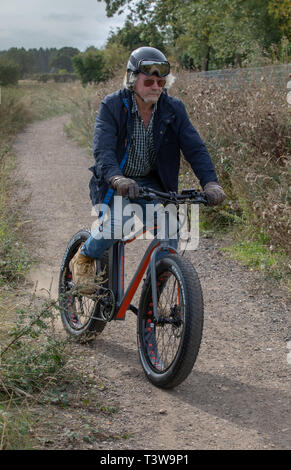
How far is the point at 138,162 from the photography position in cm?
420

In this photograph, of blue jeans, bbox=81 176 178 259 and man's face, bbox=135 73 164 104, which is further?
blue jeans, bbox=81 176 178 259

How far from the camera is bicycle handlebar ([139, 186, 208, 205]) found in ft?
11.8

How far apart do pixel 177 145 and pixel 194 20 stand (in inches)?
933

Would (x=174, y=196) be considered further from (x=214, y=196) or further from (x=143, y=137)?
(x=143, y=137)

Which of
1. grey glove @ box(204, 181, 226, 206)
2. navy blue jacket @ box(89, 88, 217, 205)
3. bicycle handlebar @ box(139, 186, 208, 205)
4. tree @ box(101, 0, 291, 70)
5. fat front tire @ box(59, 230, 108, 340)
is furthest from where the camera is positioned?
tree @ box(101, 0, 291, 70)

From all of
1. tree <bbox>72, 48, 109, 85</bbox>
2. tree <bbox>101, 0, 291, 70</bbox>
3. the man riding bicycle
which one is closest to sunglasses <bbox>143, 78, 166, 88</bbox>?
the man riding bicycle

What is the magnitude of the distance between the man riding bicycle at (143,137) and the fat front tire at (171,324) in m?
0.34

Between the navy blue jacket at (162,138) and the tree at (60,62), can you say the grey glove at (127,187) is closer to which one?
the navy blue jacket at (162,138)

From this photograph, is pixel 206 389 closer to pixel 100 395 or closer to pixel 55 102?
pixel 100 395

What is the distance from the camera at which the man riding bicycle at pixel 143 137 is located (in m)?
3.97

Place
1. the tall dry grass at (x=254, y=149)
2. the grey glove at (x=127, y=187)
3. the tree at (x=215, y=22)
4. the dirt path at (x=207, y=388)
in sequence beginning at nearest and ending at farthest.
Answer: the dirt path at (x=207, y=388)
the grey glove at (x=127, y=187)
the tall dry grass at (x=254, y=149)
the tree at (x=215, y=22)

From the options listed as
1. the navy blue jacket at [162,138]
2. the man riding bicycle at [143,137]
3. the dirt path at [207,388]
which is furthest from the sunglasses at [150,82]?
the dirt path at [207,388]

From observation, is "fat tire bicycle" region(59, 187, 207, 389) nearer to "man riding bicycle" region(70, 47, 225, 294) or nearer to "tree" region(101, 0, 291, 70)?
"man riding bicycle" region(70, 47, 225, 294)

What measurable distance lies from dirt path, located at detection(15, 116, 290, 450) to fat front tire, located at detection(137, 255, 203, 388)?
0.17 m
